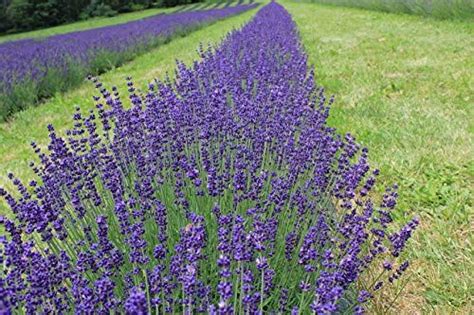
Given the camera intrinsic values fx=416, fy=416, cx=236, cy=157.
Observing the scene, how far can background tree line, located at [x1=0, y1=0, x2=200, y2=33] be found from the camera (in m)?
31.5

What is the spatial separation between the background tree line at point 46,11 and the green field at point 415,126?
1098 inches

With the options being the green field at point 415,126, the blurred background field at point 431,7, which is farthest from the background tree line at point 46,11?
the green field at point 415,126

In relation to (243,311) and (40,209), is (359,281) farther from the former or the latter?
(40,209)

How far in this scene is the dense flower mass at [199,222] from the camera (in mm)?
1276

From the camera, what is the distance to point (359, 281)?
6.47 feet

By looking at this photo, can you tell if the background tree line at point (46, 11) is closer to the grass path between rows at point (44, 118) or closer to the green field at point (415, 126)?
the grass path between rows at point (44, 118)

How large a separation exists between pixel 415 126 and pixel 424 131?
0.48ft

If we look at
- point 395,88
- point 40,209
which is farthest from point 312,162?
point 395,88

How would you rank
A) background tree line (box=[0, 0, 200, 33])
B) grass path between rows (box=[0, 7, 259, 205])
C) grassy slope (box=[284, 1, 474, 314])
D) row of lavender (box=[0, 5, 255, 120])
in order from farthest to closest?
background tree line (box=[0, 0, 200, 33]) < row of lavender (box=[0, 5, 255, 120]) < grass path between rows (box=[0, 7, 259, 205]) < grassy slope (box=[284, 1, 474, 314])

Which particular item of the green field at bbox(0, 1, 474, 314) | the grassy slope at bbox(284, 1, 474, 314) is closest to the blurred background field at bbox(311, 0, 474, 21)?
the green field at bbox(0, 1, 474, 314)

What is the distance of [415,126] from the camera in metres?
3.89

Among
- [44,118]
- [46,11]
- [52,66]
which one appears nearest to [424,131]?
[44,118]

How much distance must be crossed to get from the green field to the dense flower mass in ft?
A: 0.87

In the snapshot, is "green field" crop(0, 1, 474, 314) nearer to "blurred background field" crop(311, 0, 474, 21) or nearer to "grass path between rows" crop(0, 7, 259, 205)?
"grass path between rows" crop(0, 7, 259, 205)
